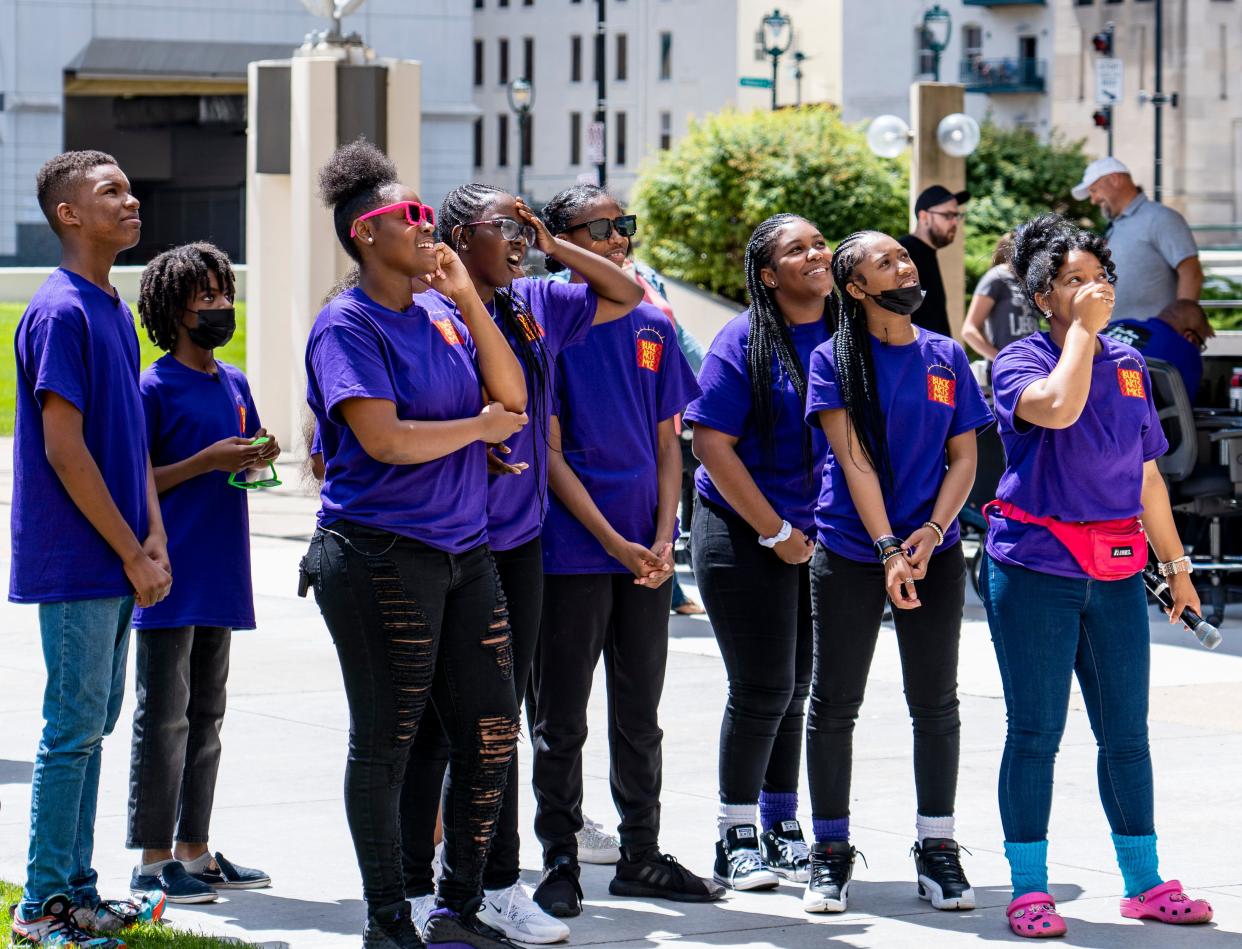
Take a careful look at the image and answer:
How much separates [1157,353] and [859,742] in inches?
161

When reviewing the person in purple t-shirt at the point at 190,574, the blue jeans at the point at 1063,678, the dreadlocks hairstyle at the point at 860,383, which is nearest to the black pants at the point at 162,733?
the person in purple t-shirt at the point at 190,574

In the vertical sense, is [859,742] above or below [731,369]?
below

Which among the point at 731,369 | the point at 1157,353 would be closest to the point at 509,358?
the point at 731,369

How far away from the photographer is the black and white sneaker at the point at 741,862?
570cm

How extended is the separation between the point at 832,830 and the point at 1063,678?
74 cm

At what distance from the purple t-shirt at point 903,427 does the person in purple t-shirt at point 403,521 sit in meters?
1.07

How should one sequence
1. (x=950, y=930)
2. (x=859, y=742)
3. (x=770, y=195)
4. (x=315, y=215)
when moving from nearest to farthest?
(x=950, y=930), (x=859, y=742), (x=315, y=215), (x=770, y=195)

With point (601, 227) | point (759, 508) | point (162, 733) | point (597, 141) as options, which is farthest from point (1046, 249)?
point (597, 141)

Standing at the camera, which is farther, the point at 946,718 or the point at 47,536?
the point at 946,718

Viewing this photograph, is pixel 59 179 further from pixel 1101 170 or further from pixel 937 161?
pixel 937 161

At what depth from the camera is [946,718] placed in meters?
5.63

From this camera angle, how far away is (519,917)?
17.0 feet

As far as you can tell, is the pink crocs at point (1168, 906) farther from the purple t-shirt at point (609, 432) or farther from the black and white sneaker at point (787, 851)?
the purple t-shirt at point (609, 432)

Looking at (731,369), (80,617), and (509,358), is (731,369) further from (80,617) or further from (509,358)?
(80,617)
